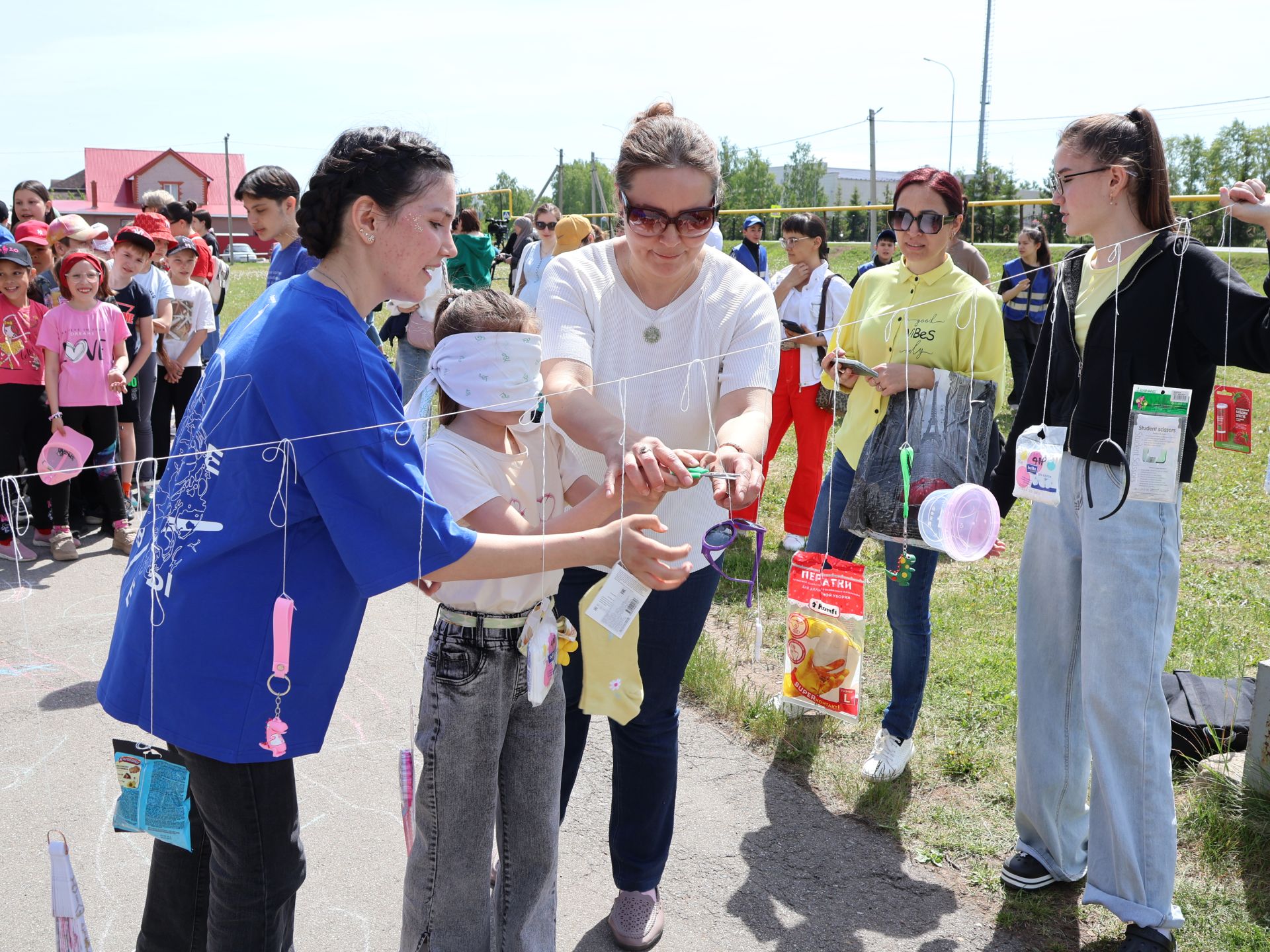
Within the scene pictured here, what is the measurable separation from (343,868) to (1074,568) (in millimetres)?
2223

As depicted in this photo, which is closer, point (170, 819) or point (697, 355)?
point (170, 819)

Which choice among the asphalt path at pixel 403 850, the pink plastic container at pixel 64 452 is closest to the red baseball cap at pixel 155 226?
the pink plastic container at pixel 64 452

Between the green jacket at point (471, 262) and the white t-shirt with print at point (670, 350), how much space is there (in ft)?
20.6

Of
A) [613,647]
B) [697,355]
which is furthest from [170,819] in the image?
[697,355]

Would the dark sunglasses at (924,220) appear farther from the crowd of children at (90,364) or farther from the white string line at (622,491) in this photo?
the crowd of children at (90,364)

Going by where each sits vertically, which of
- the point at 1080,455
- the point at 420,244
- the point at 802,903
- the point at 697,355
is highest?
the point at 420,244

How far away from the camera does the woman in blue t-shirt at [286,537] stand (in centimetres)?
159

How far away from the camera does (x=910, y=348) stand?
3.32 metres

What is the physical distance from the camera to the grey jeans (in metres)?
2.01

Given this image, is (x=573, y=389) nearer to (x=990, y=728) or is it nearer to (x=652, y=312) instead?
(x=652, y=312)

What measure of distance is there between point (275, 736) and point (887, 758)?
2.35 meters

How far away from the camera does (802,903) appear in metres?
2.81

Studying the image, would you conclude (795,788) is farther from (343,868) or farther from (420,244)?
(420,244)

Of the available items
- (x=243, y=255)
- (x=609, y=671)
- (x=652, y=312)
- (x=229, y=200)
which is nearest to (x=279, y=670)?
(x=609, y=671)
